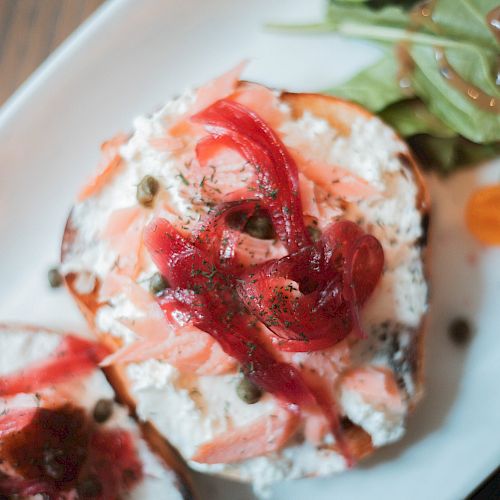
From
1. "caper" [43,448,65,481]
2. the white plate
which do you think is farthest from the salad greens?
"caper" [43,448,65,481]

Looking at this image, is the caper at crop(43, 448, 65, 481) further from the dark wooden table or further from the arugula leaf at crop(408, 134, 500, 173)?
the arugula leaf at crop(408, 134, 500, 173)

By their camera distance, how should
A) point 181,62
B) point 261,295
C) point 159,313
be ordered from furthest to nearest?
1. point 181,62
2. point 159,313
3. point 261,295

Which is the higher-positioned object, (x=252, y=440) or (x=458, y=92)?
(x=458, y=92)

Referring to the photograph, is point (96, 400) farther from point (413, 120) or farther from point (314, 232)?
point (413, 120)

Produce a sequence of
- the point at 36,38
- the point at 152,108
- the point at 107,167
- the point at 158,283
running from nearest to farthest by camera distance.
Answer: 1. the point at 158,283
2. the point at 107,167
3. the point at 152,108
4. the point at 36,38

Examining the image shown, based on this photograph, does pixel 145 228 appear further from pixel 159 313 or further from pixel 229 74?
pixel 229 74

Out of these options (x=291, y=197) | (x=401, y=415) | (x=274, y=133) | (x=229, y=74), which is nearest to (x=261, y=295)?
(x=291, y=197)

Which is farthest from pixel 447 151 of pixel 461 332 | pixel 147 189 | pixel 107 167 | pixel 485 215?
pixel 107 167

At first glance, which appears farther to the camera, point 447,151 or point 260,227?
point 447,151
